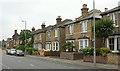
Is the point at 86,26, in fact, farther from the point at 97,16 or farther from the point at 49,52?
the point at 49,52

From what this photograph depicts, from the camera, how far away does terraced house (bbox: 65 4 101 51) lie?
43625 millimetres

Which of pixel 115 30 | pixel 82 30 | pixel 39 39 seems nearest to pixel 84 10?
pixel 82 30

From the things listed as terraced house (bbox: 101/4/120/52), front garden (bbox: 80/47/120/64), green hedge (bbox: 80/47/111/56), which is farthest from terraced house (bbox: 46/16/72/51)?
front garden (bbox: 80/47/120/64)

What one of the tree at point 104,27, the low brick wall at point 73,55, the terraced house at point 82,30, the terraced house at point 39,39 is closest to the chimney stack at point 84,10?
the terraced house at point 82,30

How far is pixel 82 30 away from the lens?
46375mm

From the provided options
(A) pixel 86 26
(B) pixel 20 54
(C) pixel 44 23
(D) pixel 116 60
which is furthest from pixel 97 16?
(C) pixel 44 23

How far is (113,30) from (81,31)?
9931mm

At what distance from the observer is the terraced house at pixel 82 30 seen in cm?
4362

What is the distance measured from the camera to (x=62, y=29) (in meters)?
58.0

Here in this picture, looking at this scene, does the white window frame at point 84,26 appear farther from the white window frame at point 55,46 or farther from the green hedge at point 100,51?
the white window frame at point 55,46

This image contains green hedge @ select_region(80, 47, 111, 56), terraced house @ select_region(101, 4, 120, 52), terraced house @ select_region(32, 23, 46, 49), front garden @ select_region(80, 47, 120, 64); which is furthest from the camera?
terraced house @ select_region(32, 23, 46, 49)

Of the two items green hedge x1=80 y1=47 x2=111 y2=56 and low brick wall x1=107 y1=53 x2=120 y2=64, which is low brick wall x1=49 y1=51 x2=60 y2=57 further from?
low brick wall x1=107 y1=53 x2=120 y2=64

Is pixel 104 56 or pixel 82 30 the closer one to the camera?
pixel 104 56

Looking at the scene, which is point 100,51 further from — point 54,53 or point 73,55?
point 54,53
